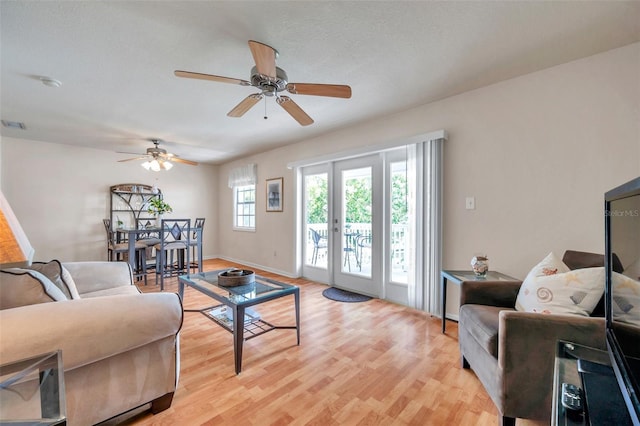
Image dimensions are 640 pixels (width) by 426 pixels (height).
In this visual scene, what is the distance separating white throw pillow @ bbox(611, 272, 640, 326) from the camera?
708 millimetres

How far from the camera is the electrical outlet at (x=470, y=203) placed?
2.57m

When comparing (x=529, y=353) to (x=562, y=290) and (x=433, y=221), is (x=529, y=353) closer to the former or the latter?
(x=562, y=290)

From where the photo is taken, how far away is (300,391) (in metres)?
1.63

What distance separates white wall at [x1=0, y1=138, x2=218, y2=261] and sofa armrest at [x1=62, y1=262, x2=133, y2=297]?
334 centimetres

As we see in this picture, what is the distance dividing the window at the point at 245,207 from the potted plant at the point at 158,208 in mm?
1311

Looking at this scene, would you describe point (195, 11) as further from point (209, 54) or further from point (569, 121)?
point (569, 121)

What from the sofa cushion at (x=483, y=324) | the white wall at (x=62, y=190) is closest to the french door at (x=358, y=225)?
the sofa cushion at (x=483, y=324)

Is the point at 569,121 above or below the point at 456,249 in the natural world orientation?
above

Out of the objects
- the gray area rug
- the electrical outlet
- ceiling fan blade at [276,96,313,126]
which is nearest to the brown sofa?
the electrical outlet

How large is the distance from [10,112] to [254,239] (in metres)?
3.65

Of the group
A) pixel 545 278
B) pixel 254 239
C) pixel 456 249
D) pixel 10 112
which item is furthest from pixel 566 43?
pixel 10 112

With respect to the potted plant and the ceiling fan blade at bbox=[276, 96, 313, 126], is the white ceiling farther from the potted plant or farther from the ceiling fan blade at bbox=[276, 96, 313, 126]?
the potted plant

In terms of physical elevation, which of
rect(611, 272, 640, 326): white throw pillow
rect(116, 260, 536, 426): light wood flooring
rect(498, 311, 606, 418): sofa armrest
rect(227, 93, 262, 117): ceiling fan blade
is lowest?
rect(116, 260, 536, 426): light wood flooring

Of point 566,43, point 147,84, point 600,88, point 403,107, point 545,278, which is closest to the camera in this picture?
point 545,278
